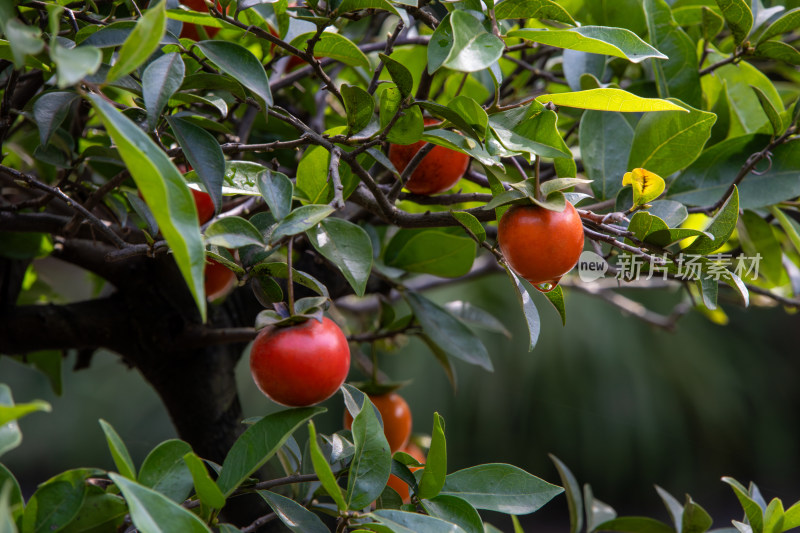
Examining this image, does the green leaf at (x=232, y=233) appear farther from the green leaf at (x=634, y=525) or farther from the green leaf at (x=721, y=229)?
the green leaf at (x=634, y=525)

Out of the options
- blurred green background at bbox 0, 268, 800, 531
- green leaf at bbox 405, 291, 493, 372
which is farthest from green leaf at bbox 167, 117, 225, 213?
blurred green background at bbox 0, 268, 800, 531

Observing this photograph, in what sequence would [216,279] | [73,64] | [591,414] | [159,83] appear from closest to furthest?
[73,64], [159,83], [216,279], [591,414]

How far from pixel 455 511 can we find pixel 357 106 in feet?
0.87

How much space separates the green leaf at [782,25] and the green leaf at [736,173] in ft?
0.27

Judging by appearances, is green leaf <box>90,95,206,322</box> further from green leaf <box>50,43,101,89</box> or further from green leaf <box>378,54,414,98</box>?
green leaf <box>378,54,414,98</box>

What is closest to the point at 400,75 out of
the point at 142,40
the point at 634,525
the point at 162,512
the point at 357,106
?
the point at 357,106

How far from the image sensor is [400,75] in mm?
412

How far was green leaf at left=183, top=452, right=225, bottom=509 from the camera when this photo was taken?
36 centimetres

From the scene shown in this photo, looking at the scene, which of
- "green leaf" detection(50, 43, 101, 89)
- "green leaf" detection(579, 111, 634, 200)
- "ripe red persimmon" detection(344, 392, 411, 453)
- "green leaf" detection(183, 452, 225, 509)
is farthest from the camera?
"ripe red persimmon" detection(344, 392, 411, 453)

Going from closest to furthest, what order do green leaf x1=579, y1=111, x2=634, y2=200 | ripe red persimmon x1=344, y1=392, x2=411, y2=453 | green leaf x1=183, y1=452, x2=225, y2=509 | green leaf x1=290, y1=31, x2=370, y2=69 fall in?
green leaf x1=183, y1=452, x2=225, y2=509, green leaf x1=290, y1=31, x2=370, y2=69, green leaf x1=579, y1=111, x2=634, y2=200, ripe red persimmon x1=344, y1=392, x2=411, y2=453

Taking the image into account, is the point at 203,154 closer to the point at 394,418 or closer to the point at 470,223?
the point at 470,223

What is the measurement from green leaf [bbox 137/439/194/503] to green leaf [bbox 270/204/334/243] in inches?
5.4

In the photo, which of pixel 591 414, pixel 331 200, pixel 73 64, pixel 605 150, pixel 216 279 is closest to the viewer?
pixel 73 64

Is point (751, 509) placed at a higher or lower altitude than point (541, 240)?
lower
